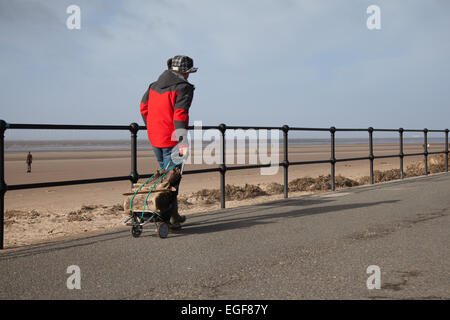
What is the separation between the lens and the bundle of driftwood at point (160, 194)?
469 centimetres

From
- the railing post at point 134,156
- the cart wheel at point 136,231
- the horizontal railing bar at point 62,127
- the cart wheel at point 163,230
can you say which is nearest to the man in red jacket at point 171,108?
the cart wheel at point 163,230

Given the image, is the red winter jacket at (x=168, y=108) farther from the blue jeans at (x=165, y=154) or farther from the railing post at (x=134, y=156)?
the railing post at (x=134, y=156)

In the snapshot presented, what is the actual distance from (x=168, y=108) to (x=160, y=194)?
855 mm

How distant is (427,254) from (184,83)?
2.67 m

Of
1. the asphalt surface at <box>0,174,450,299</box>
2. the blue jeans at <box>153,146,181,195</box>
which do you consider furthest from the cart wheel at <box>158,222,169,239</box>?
the blue jeans at <box>153,146,181,195</box>

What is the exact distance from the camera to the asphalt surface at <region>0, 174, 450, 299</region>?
304 centimetres

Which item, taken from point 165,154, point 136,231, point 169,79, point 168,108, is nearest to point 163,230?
point 136,231

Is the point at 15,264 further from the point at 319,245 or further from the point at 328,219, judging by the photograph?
the point at 328,219

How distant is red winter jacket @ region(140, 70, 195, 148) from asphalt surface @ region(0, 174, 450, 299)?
39.8 inches

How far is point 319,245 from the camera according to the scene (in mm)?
4320

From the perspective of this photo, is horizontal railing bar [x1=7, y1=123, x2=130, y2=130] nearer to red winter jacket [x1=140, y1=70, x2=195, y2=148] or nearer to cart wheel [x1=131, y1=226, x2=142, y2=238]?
red winter jacket [x1=140, y1=70, x2=195, y2=148]

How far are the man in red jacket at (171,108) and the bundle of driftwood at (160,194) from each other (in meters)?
0.15
